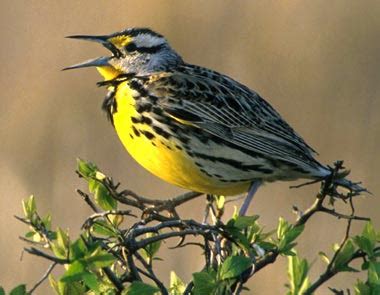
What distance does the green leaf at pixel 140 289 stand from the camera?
4.52ft

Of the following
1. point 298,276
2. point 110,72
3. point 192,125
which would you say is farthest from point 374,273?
point 110,72

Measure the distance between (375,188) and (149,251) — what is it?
2.31 metres

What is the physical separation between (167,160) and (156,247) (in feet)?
2.15

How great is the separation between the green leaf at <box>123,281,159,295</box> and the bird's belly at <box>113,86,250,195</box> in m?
0.96

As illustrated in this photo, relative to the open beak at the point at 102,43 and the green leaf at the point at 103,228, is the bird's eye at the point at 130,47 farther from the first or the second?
the green leaf at the point at 103,228

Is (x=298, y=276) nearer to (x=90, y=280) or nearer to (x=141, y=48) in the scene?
(x=90, y=280)

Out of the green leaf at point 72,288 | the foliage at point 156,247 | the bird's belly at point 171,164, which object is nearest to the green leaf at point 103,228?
the foliage at point 156,247

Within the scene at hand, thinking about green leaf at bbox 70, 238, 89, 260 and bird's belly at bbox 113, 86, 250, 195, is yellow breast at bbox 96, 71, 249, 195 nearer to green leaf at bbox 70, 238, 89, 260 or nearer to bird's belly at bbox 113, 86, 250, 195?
bird's belly at bbox 113, 86, 250, 195

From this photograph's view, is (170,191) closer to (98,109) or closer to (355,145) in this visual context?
(98,109)

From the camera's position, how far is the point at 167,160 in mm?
2344

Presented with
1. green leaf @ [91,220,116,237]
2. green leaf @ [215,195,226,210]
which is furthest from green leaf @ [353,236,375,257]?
green leaf @ [215,195,226,210]

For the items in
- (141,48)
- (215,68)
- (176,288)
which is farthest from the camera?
(215,68)

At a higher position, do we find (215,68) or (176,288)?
(215,68)

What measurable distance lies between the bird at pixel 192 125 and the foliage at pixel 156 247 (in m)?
0.55
